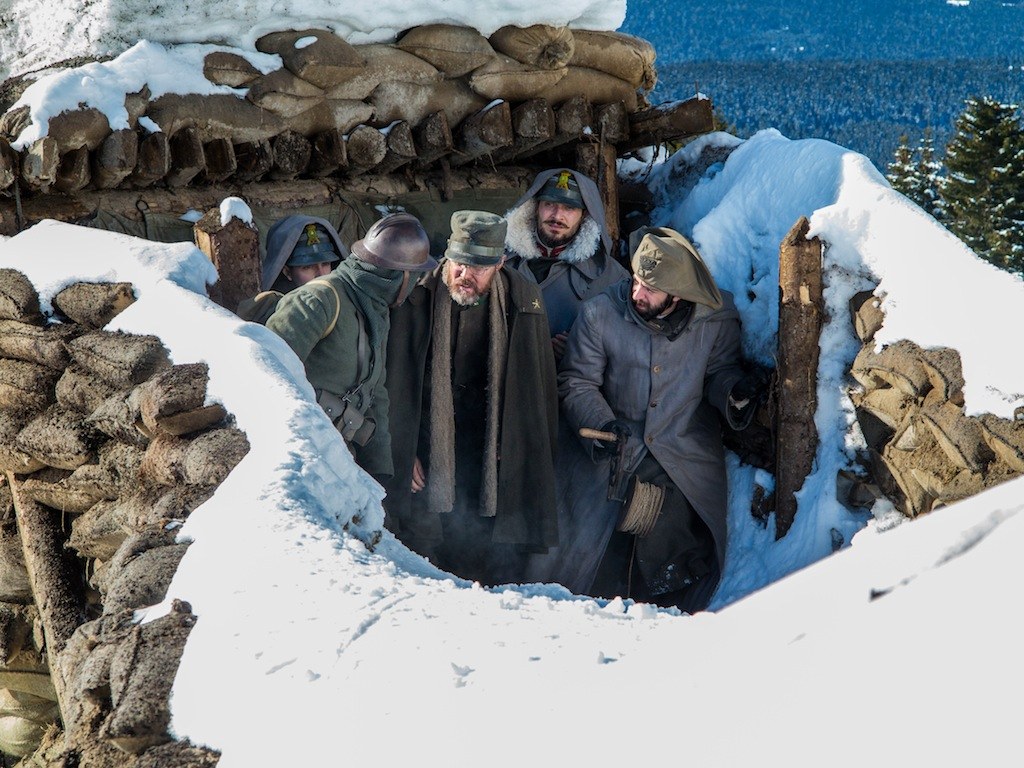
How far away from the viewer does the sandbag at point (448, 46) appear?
18.2 feet

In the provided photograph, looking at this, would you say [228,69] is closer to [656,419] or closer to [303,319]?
[303,319]

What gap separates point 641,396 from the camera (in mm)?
4102

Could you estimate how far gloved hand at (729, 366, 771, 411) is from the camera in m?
4.07

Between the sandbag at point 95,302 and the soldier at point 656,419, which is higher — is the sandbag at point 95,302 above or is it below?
above

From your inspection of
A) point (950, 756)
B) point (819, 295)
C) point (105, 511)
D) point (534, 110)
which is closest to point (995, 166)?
point (534, 110)

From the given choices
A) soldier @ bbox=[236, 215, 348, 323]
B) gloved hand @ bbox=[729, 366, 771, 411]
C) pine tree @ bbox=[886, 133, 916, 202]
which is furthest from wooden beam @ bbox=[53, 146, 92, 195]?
pine tree @ bbox=[886, 133, 916, 202]

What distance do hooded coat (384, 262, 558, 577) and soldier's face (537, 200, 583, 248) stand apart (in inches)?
26.4

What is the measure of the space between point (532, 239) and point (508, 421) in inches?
38.6

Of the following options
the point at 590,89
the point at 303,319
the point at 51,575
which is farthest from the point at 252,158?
the point at 51,575

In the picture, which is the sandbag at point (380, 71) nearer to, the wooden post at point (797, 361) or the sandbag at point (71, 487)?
the wooden post at point (797, 361)

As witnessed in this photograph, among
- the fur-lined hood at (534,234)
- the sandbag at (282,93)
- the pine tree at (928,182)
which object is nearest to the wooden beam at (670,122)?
the fur-lined hood at (534,234)

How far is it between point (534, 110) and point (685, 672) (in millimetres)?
4732

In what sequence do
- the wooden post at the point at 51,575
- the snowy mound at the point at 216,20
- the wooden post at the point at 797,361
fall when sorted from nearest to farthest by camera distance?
the wooden post at the point at 51,575 < the wooden post at the point at 797,361 < the snowy mound at the point at 216,20

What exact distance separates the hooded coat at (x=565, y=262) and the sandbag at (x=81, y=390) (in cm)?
175
